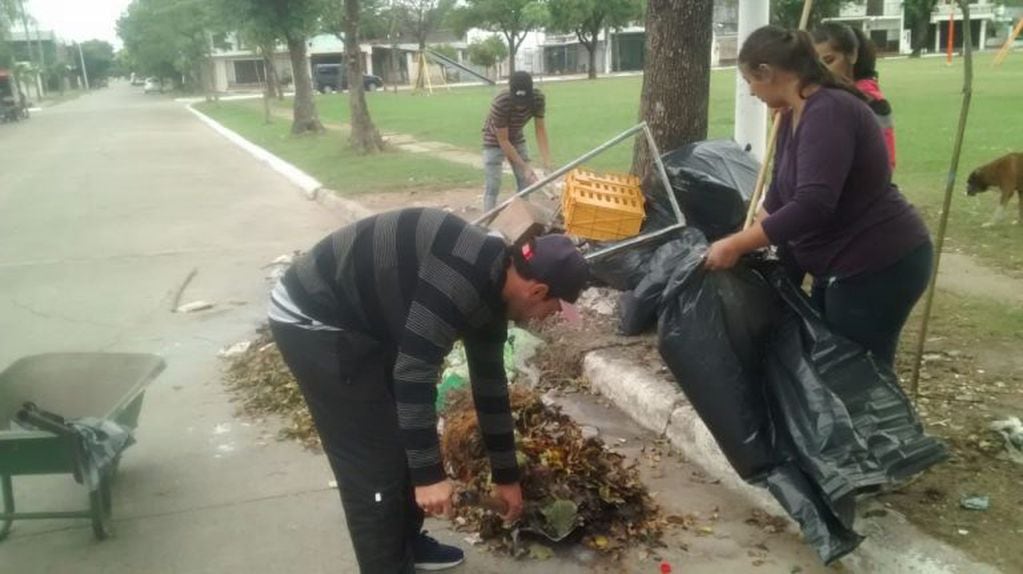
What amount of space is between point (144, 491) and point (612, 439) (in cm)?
208

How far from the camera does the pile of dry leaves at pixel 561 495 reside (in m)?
3.33

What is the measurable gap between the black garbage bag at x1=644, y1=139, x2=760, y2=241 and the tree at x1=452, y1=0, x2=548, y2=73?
48279mm

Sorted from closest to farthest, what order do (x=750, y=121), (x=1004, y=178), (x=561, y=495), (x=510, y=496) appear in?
(x=510, y=496) → (x=561, y=495) → (x=750, y=121) → (x=1004, y=178)

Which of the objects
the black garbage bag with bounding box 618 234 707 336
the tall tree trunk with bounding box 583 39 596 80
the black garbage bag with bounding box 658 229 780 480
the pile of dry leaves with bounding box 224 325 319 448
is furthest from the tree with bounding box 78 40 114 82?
the black garbage bag with bounding box 658 229 780 480

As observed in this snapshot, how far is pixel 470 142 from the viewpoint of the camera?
1788 cm

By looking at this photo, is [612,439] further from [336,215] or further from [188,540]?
[336,215]

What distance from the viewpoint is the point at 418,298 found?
2.38 meters

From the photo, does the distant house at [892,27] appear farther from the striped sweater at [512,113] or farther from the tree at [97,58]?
the tree at [97,58]

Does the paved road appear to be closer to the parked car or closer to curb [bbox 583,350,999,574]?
curb [bbox 583,350,999,574]

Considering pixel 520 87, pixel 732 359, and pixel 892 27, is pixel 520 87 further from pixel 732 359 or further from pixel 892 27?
pixel 892 27

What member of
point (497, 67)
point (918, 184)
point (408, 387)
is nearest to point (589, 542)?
point (408, 387)

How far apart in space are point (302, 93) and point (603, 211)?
18384 millimetres

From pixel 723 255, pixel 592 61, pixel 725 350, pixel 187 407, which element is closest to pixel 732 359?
pixel 725 350

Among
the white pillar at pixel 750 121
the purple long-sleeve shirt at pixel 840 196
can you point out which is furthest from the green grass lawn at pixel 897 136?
the purple long-sleeve shirt at pixel 840 196
